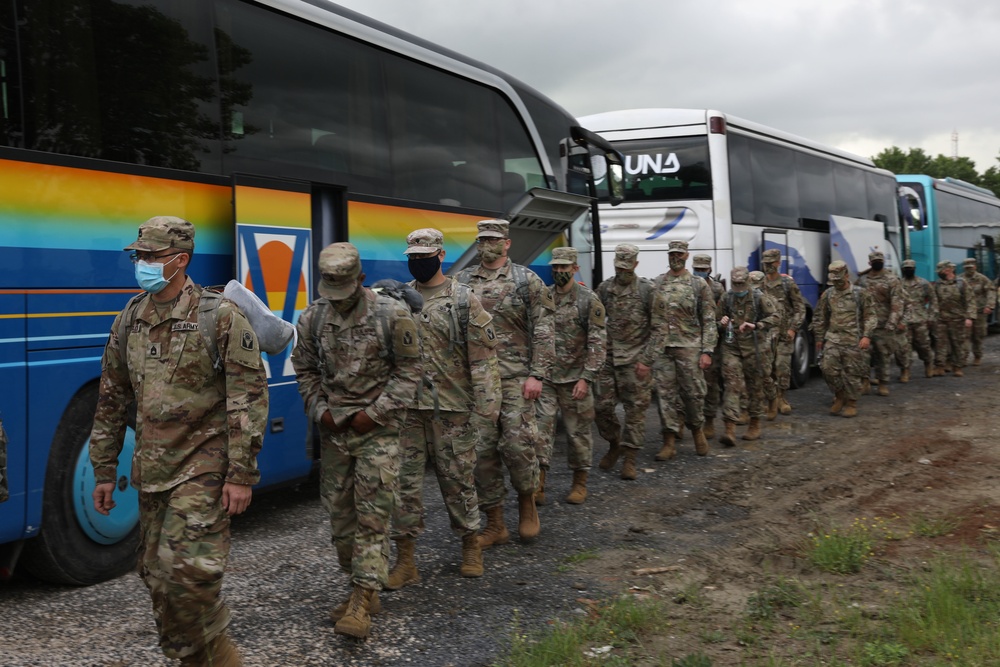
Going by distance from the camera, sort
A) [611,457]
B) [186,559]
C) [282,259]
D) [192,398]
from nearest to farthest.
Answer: [186,559]
[192,398]
[282,259]
[611,457]

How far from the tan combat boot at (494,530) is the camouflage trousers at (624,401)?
7.24 feet

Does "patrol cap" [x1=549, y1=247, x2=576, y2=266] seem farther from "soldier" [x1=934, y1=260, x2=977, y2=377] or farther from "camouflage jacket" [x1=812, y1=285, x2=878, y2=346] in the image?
"soldier" [x1=934, y1=260, x2=977, y2=377]

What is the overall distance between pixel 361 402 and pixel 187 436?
1.02 meters

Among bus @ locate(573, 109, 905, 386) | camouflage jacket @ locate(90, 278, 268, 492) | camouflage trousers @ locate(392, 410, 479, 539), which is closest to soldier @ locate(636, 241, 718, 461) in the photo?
bus @ locate(573, 109, 905, 386)

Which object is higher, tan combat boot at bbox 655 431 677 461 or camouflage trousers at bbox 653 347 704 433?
camouflage trousers at bbox 653 347 704 433

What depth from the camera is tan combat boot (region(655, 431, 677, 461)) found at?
8.81 m

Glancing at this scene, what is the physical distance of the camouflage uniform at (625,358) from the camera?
8.09m

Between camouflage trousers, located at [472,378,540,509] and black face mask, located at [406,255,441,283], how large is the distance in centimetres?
97

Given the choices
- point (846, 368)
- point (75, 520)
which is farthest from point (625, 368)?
point (75, 520)

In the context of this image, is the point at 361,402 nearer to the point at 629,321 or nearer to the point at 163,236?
the point at 163,236

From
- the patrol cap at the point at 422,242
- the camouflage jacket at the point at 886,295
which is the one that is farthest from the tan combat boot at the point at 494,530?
the camouflage jacket at the point at 886,295

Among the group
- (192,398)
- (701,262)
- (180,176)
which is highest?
(180,176)

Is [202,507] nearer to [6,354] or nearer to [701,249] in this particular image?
[6,354]

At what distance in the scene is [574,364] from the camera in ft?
23.6
